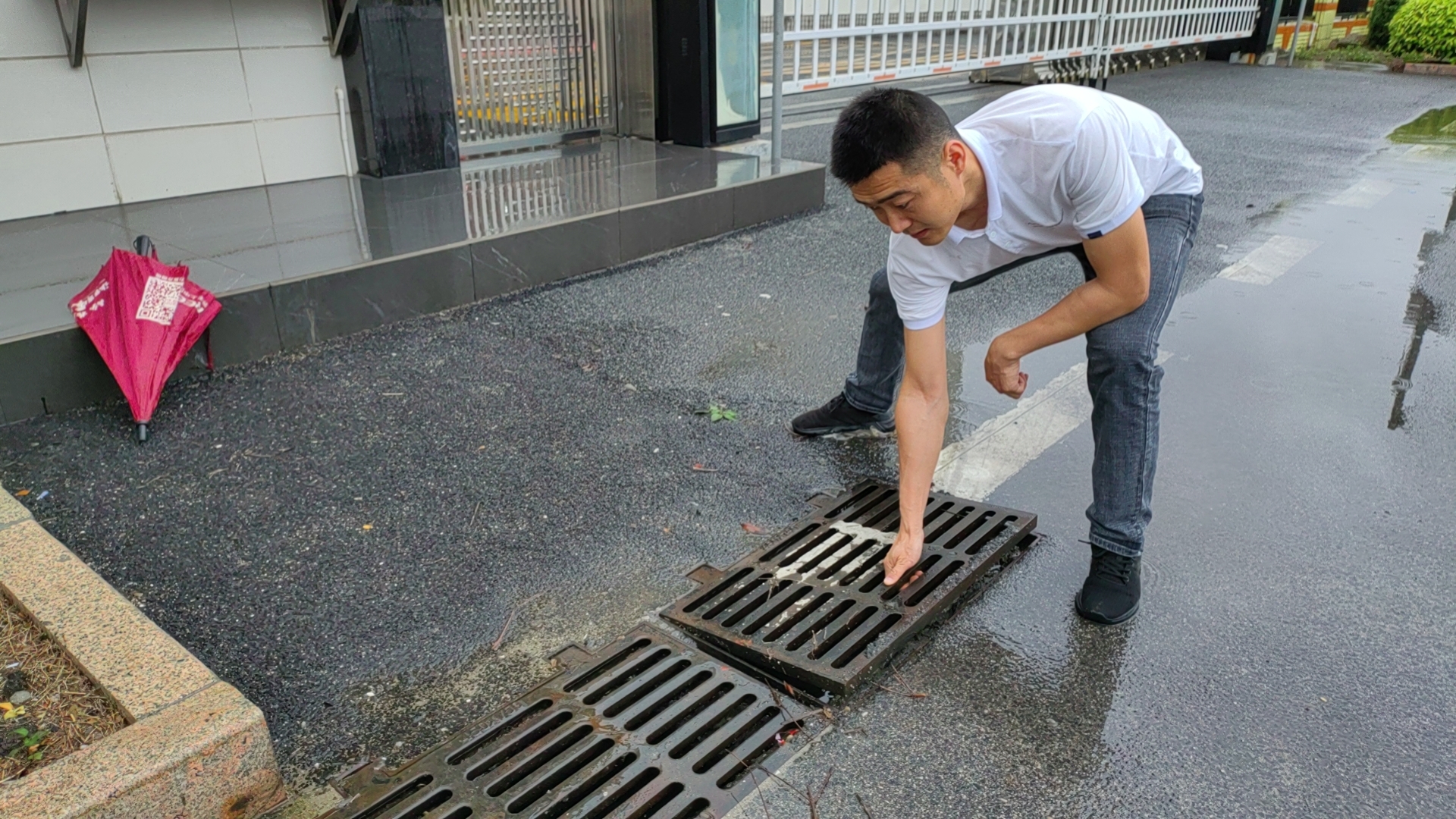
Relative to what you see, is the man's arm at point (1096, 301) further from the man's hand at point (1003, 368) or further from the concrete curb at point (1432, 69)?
the concrete curb at point (1432, 69)

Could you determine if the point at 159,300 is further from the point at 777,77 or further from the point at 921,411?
the point at 777,77

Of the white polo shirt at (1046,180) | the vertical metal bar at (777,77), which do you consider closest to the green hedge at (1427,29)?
the vertical metal bar at (777,77)

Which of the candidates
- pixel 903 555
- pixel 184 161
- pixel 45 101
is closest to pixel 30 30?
pixel 45 101

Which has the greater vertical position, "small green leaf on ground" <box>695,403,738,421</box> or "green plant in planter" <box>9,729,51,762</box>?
"green plant in planter" <box>9,729,51,762</box>

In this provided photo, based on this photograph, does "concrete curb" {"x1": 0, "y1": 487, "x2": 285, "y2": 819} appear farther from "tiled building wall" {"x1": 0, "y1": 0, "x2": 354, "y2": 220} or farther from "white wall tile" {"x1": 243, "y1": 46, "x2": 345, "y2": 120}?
"white wall tile" {"x1": 243, "y1": 46, "x2": 345, "y2": 120}

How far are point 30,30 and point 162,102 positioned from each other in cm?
64

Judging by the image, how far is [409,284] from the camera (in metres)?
4.39

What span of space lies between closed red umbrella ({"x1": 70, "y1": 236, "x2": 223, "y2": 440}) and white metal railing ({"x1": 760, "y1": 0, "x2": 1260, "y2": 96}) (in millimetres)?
5520

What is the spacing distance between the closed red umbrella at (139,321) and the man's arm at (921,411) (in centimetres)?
255

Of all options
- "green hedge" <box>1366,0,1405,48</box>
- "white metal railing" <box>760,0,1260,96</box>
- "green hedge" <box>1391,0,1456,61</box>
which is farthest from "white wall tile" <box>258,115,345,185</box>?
"green hedge" <box>1366,0,1405,48</box>

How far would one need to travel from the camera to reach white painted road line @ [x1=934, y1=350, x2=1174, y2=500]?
3199 millimetres

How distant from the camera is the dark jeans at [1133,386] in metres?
2.34

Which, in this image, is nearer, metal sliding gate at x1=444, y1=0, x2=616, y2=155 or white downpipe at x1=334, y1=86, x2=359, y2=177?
white downpipe at x1=334, y1=86, x2=359, y2=177

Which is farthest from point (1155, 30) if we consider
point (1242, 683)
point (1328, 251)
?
point (1242, 683)
